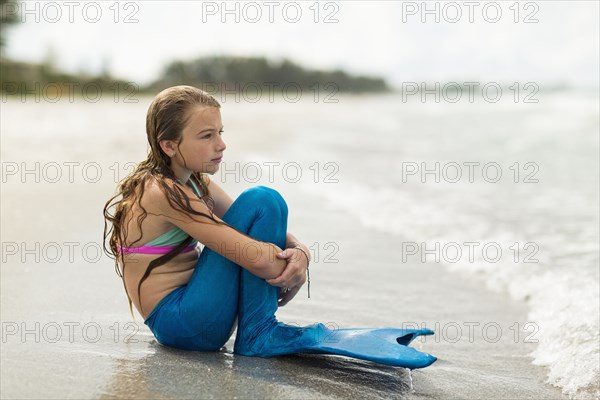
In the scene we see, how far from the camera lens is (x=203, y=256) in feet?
8.89

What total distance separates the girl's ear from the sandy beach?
77 centimetres

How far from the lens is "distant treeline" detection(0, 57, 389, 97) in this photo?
29945 millimetres

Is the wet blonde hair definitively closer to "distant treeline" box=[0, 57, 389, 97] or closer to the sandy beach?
the sandy beach

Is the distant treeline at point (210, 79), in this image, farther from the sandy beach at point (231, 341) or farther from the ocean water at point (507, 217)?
the sandy beach at point (231, 341)

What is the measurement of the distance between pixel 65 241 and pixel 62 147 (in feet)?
14.9

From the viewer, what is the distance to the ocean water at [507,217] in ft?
12.1

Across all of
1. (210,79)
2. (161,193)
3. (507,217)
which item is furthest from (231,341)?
(210,79)

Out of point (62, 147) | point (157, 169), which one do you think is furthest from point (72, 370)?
point (62, 147)

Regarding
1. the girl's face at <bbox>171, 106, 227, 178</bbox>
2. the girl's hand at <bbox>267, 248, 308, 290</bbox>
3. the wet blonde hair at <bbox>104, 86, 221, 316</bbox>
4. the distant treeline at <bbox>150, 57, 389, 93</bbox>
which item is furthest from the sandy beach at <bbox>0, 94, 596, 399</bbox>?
the distant treeline at <bbox>150, 57, 389, 93</bbox>

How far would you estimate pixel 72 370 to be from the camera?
8.10ft

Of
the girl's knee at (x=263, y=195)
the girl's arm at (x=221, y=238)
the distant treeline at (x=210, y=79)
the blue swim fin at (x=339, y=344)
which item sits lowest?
the blue swim fin at (x=339, y=344)

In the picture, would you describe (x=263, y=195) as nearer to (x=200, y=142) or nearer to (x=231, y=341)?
(x=200, y=142)

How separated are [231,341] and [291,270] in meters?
0.60

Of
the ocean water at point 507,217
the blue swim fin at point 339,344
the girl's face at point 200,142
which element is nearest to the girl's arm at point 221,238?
the girl's face at point 200,142
